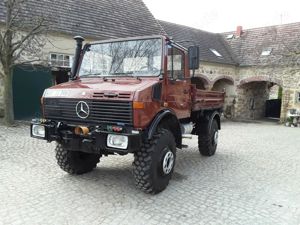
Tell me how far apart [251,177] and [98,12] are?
11147mm

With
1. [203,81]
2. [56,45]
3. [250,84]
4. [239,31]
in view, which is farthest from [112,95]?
[239,31]

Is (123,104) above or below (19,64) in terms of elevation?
below

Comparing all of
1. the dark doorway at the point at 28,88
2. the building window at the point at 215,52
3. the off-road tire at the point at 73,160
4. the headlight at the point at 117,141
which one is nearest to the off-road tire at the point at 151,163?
the headlight at the point at 117,141

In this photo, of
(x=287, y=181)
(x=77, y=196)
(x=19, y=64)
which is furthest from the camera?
(x=19, y=64)

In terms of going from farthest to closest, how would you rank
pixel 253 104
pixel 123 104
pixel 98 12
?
Result: pixel 253 104 → pixel 98 12 → pixel 123 104

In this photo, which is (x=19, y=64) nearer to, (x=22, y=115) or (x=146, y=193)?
(x=22, y=115)

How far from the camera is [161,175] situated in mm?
4715

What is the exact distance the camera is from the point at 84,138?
14.4 ft

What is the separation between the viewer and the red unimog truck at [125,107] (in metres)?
4.19

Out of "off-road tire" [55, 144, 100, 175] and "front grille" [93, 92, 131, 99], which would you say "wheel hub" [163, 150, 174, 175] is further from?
"off-road tire" [55, 144, 100, 175]

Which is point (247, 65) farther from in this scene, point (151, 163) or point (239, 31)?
point (151, 163)

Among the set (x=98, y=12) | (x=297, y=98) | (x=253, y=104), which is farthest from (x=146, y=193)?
(x=253, y=104)

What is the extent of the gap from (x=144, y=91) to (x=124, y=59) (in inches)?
45.7

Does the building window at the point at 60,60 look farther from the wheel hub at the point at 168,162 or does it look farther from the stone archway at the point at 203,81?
the wheel hub at the point at 168,162
